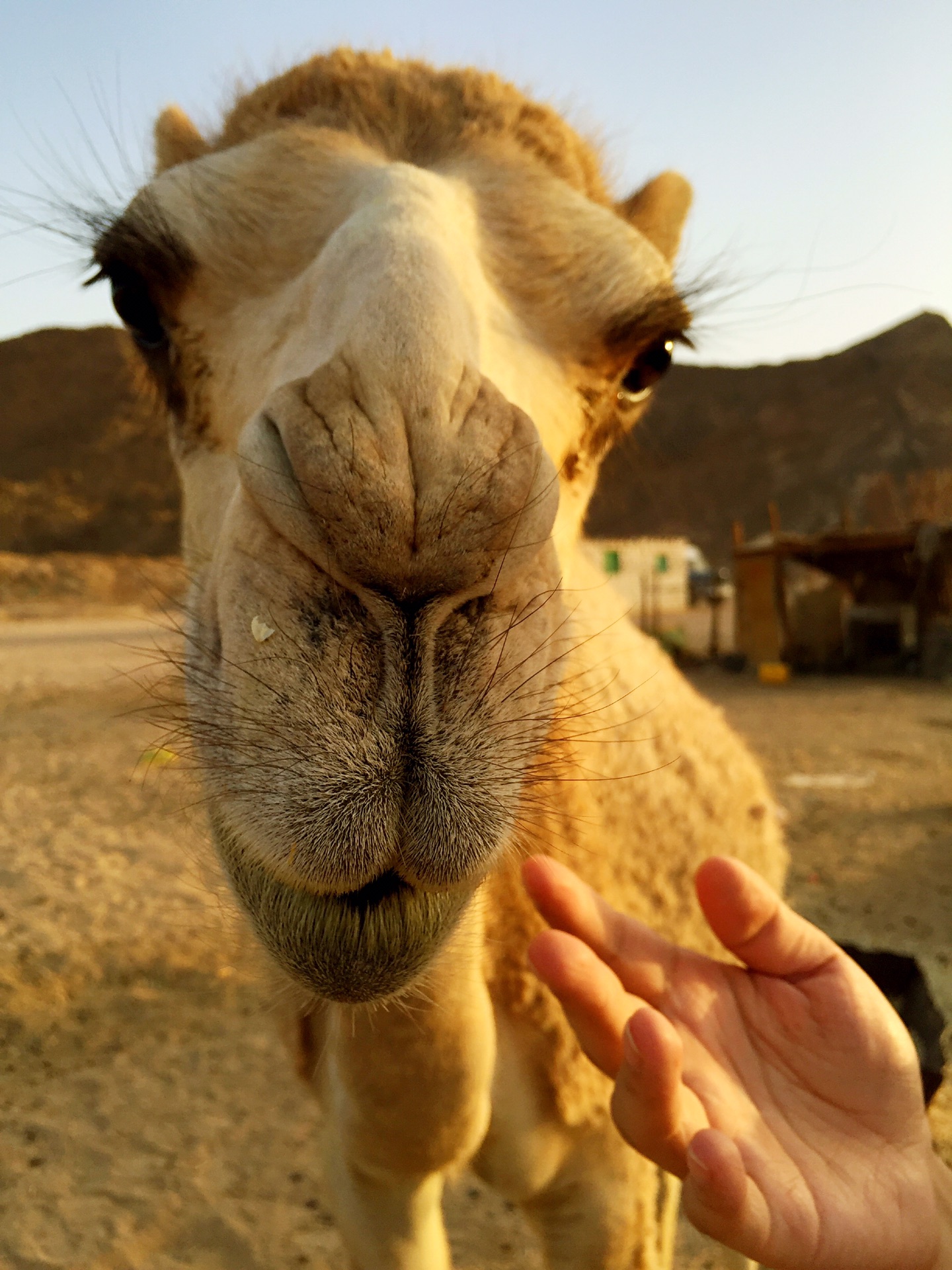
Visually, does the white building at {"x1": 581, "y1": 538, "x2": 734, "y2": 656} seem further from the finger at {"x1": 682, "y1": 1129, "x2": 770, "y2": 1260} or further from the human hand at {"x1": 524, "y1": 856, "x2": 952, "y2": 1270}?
the finger at {"x1": 682, "y1": 1129, "x2": 770, "y2": 1260}

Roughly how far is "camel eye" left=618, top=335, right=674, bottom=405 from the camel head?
24 centimetres

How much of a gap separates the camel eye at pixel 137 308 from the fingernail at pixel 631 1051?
172 centimetres

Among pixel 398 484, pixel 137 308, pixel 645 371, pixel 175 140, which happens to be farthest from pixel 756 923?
pixel 175 140

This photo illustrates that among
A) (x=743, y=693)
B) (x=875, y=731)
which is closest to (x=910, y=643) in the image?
(x=743, y=693)

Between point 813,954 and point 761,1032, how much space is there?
201mm

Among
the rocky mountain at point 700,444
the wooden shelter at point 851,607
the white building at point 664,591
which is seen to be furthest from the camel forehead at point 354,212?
the rocky mountain at point 700,444

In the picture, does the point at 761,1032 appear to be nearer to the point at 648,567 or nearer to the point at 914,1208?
the point at 914,1208

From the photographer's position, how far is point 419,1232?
2375mm

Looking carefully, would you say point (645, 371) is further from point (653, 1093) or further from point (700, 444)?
point (700, 444)

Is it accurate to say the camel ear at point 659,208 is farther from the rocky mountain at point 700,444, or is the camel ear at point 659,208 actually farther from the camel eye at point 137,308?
the rocky mountain at point 700,444

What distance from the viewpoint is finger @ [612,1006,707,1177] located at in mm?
1337

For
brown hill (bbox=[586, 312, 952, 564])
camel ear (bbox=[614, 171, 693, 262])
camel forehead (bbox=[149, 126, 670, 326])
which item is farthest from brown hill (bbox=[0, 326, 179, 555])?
camel forehead (bbox=[149, 126, 670, 326])

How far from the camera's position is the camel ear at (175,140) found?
99.4 inches

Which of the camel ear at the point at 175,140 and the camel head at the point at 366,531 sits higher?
the camel ear at the point at 175,140
